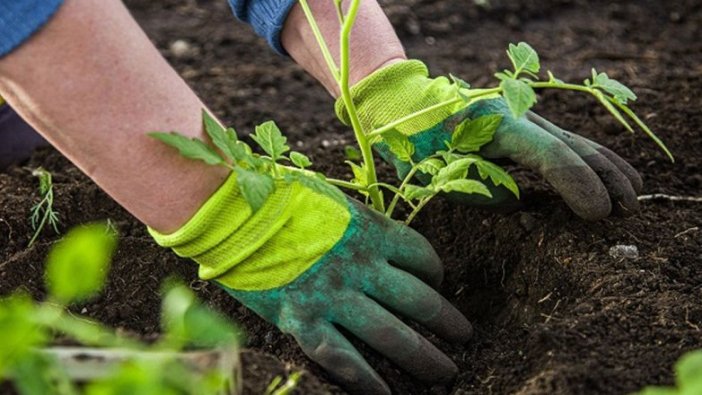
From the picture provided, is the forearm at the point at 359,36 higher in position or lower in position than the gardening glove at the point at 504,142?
higher

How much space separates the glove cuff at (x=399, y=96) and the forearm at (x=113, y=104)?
422mm

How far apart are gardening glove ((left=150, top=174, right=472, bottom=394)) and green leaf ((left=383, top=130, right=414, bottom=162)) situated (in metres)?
0.14

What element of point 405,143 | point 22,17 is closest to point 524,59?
point 405,143

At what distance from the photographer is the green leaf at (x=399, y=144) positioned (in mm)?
2043

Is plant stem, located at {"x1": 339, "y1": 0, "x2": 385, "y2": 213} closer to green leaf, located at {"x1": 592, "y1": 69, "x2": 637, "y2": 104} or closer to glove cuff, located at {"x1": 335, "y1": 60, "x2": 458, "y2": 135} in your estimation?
glove cuff, located at {"x1": 335, "y1": 60, "x2": 458, "y2": 135}

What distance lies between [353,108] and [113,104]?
1.46 feet

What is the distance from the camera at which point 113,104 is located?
5.73ft

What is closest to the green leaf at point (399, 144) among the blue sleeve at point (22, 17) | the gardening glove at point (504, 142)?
the gardening glove at point (504, 142)

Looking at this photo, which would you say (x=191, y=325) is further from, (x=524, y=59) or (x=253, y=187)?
(x=524, y=59)

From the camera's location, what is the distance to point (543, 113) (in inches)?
111

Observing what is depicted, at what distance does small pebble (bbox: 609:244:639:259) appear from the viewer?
210cm

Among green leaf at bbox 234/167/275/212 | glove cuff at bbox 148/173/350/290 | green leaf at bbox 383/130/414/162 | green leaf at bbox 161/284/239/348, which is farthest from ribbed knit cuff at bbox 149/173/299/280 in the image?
green leaf at bbox 161/284/239/348

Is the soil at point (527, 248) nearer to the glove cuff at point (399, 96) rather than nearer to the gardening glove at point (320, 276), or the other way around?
the gardening glove at point (320, 276)

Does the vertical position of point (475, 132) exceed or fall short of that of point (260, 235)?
it falls short
